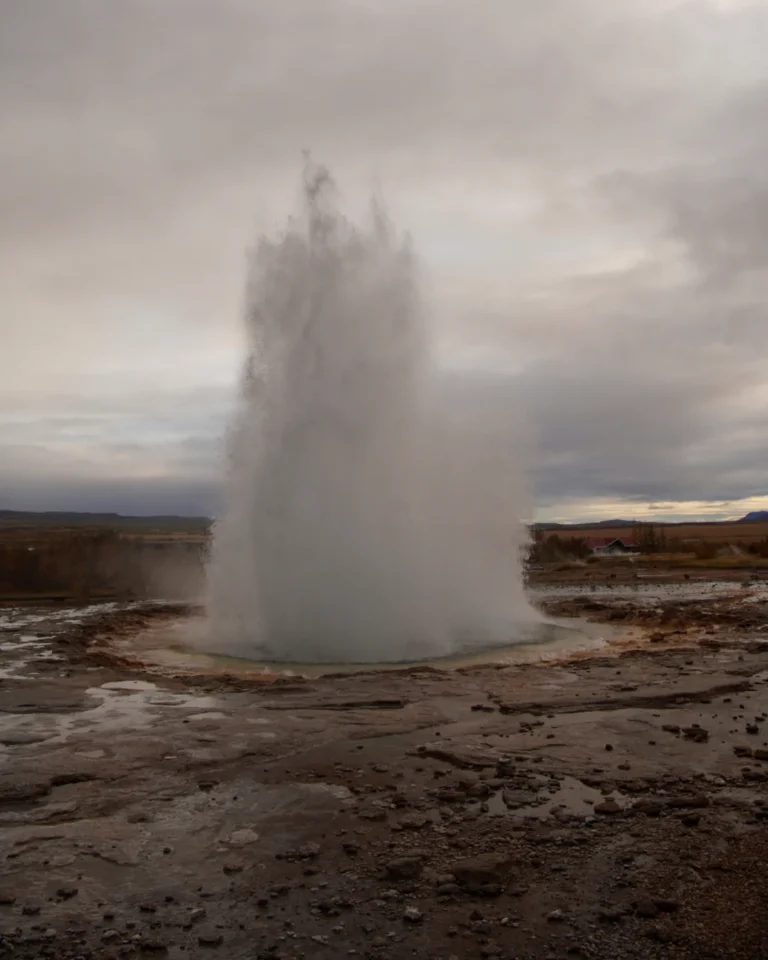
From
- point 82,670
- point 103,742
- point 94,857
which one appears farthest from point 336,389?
point 94,857

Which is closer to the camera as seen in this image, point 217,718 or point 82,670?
point 217,718

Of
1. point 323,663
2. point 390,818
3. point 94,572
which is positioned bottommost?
point 94,572

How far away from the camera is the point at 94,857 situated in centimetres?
630

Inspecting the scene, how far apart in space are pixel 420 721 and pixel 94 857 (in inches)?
206

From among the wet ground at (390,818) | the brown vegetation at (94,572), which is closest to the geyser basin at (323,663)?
the wet ground at (390,818)

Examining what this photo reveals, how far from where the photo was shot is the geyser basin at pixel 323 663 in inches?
627

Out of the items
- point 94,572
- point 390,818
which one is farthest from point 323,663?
point 94,572

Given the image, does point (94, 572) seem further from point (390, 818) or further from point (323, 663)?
point (390, 818)

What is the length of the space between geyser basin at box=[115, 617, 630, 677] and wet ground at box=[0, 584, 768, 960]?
205 cm

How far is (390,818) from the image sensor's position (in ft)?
22.8

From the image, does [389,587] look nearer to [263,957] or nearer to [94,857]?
[94,857]

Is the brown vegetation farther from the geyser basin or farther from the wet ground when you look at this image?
the wet ground

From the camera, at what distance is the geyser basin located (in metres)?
15.9

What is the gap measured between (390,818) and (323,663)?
9.69m
